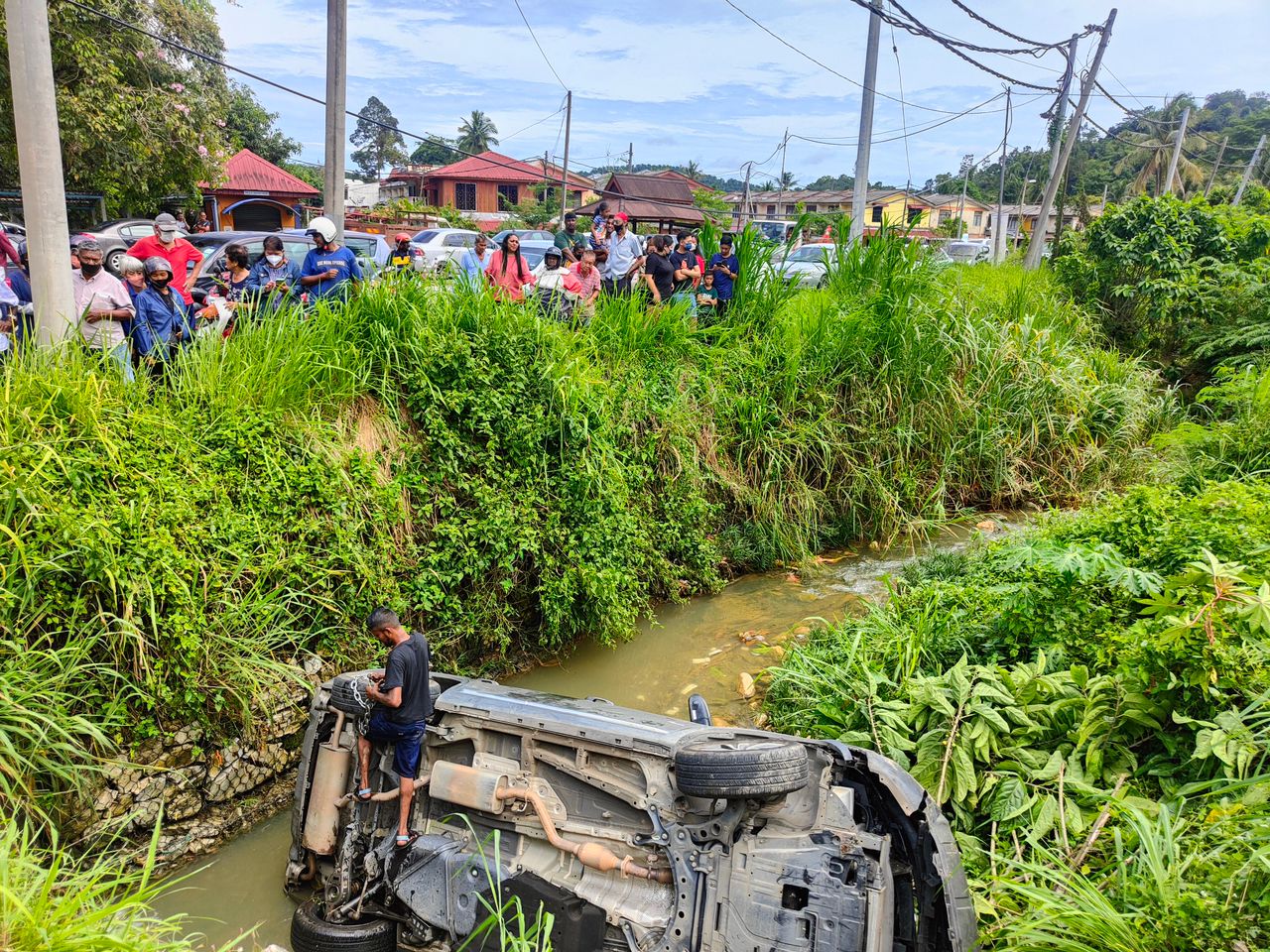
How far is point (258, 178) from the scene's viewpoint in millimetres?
30641

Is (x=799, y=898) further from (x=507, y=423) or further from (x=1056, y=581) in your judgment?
(x=507, y=423)

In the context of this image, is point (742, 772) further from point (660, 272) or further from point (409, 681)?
point (660, 272)

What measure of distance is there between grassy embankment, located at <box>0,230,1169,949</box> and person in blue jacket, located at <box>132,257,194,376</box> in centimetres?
66

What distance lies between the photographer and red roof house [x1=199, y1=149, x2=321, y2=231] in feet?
97.6

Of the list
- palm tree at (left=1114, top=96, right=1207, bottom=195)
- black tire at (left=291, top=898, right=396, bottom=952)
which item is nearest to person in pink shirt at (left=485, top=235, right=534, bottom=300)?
black tire at (left=291, top=898, right=396, bottom=952)

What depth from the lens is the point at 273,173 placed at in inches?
1240

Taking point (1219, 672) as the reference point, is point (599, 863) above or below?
below

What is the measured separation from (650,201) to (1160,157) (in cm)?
2782

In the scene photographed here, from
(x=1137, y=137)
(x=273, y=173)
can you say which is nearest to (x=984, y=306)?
(x=273, y=173)

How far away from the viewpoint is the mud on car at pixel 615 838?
11.1 ft

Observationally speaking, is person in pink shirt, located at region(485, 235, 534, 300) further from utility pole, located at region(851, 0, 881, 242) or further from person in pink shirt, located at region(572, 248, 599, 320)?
utility pole, located at region(851, 0, 881, 242)

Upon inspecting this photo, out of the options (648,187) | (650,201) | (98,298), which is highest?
(648,187)

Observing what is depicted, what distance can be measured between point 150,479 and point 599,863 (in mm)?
3491

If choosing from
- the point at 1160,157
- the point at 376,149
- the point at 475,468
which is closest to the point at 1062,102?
the point at 475,468
